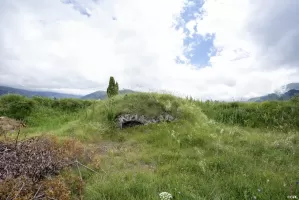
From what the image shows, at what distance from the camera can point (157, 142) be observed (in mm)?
8969

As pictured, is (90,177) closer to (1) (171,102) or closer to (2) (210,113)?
(1) (171,102)

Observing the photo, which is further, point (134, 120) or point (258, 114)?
point (258, 114)

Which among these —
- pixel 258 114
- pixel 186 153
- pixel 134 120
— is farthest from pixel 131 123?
pixel 258 114

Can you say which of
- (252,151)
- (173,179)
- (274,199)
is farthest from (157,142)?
(274,199)

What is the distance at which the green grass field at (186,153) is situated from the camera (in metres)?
4.77

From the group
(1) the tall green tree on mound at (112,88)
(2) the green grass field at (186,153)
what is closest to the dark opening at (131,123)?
(2) the green grass field at (186,153)

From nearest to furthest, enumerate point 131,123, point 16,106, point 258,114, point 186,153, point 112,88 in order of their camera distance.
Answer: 1. point 186,153
2. point 131,123
3. point 258,114
4. point 16,106
5. point 112,88

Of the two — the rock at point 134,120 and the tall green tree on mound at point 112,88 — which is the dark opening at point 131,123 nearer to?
the rock at point 134,120

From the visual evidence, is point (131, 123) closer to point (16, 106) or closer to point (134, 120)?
point (134, 120)

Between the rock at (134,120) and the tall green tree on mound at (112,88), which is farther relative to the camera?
the tall green tree on mound at (112,88)

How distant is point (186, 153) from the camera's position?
741 cm

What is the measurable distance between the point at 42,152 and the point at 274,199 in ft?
16.2

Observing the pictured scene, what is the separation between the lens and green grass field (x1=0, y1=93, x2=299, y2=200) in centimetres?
477

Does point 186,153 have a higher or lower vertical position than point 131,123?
lower
